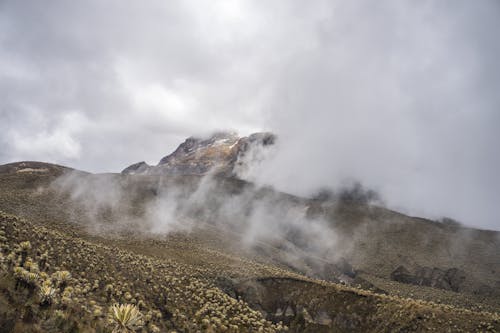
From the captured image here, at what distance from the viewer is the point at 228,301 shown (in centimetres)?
3591

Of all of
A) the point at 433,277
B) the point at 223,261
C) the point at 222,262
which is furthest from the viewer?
the point at 433,277

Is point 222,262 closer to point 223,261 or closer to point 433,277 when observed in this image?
point 223,261

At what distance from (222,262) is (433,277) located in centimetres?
5077

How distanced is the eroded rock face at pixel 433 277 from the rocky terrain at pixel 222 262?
32 cm

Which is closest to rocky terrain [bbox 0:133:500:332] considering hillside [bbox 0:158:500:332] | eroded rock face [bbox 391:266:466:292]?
hillside [bbox 0:158:500:332]

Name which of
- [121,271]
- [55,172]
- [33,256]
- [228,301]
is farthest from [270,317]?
[55,172]

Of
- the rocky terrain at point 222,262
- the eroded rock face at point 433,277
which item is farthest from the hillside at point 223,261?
the eroded rock face at point 433,277

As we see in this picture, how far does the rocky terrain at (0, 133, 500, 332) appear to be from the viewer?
71.8 feet

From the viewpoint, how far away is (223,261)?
170 ft

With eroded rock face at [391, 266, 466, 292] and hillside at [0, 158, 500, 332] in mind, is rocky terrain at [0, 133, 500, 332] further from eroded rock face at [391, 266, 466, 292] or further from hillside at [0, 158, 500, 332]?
eroded rock face at [391, 266, 466, 292]

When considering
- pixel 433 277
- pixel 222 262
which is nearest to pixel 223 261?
pixel 222 262

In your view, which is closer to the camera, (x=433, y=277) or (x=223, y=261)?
(x=223, y=261)

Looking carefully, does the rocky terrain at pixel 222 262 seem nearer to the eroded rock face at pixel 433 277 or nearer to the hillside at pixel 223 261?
the hillside at pixel 223 261

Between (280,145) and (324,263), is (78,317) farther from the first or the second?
(280,145)
